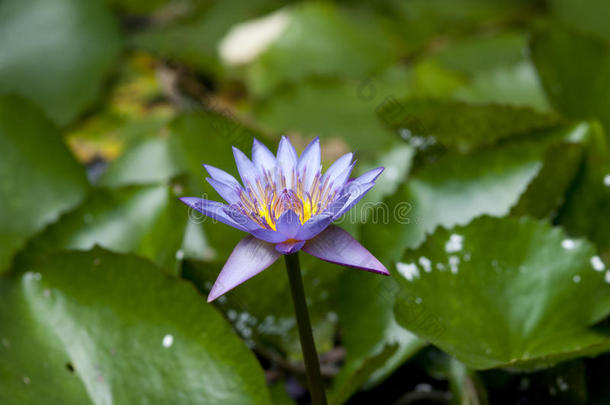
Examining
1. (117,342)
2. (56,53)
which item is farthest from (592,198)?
(56,53)

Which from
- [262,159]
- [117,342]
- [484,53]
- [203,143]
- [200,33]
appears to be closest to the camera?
[262,159]

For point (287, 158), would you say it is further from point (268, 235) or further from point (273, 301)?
point (273, 301)

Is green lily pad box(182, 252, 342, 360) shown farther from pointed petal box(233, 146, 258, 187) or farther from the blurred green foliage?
pointed petal box(233, 146, 258, 187)

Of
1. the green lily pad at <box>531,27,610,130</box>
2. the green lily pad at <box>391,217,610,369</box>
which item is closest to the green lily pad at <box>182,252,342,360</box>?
the green lily pad at <box>391,217,610,369</box>

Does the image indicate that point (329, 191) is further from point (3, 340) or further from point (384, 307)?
point (3, 340)

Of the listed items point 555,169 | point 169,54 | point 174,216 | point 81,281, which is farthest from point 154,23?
point 555,169

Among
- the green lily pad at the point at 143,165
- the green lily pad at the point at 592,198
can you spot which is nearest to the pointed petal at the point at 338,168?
the green lily pad at the point at 592,198

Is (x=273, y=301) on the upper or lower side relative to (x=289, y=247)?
lower

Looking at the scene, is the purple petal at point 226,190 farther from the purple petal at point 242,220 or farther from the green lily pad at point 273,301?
the green lily pad at point 273,301
